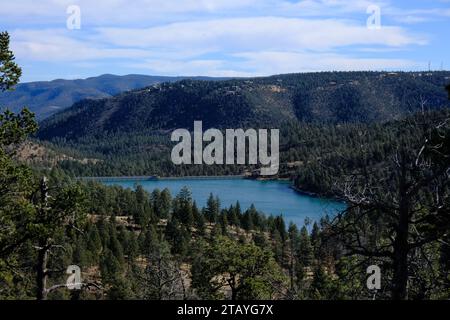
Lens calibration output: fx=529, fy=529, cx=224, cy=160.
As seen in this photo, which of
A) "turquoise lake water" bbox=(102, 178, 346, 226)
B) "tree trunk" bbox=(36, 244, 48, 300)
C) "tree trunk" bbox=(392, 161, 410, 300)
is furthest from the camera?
"turquoise lake water" bbox=(102, 178, 346, 226)

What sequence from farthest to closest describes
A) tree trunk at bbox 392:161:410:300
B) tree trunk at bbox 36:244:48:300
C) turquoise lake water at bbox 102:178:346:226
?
turquoise lake water at bbox 102:178:346:226, tree trunk at bbox 36:244:48:300, tree trunk at bbox 392:161:410:300

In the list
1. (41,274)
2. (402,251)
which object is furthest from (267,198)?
(402,251)

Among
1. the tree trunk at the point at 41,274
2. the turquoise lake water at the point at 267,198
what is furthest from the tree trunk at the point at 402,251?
the turquoise lake water at the point at 267,198

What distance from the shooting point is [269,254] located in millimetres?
29391

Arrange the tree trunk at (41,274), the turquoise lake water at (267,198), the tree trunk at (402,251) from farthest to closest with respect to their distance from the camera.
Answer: the turquoise lake water at (267,198) < the tree trunk at (41,274) < the tree trunk at (402,251)

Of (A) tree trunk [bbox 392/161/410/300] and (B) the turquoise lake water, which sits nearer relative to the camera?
(A) tree trunk [bbox 392/161/410/300]

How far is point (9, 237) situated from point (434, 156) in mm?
10961

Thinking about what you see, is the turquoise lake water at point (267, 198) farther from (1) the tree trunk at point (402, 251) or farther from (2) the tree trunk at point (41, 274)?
(1) the tree trunk at point (402, 251)

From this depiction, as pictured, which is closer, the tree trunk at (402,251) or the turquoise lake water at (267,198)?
the tree trunk at (402,251)

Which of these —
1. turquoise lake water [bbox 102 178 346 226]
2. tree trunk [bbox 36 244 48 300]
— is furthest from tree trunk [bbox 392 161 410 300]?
turquoise lake water [bbox 102 178 346 226]

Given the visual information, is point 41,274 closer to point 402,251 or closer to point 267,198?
point 402,251

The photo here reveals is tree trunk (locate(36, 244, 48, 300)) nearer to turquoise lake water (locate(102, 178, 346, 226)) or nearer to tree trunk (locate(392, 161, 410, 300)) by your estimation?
tree trunk (locate(392, 161, 410, 300))

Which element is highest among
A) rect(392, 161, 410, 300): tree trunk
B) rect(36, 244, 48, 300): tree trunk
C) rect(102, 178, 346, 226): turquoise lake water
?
rect(392, 161, 410, 300): tree trunk
